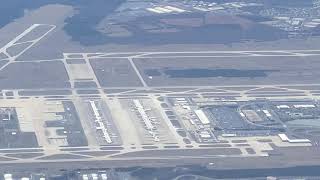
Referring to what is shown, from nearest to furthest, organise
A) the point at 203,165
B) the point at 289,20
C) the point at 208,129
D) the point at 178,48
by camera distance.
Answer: the point at 203,165 → the point at 208,129 → the point at 178,48 → the point at 289,20

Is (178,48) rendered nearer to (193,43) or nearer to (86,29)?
(193,43)

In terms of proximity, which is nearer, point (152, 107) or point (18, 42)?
point (152, 107)

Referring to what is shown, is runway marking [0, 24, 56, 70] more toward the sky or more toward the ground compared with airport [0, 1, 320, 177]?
more toward the sky

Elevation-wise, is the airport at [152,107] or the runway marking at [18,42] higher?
the runway marking at [18,42]

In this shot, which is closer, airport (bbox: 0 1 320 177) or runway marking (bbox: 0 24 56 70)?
airport (bbox: 0 1 320 177)

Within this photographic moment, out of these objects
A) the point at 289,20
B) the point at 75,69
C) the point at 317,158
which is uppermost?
the point at 289,20

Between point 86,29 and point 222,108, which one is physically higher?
point 86,29

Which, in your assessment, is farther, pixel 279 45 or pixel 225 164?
pixel 279 45

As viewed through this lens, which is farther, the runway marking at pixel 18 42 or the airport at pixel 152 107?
the runway marking at pixel 18 42

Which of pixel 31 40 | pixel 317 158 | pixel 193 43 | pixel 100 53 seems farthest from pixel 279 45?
pixel 317 158

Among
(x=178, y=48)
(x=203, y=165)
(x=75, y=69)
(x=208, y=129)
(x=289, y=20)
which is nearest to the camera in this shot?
(x=203, y=165)

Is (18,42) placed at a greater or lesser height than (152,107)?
greater
